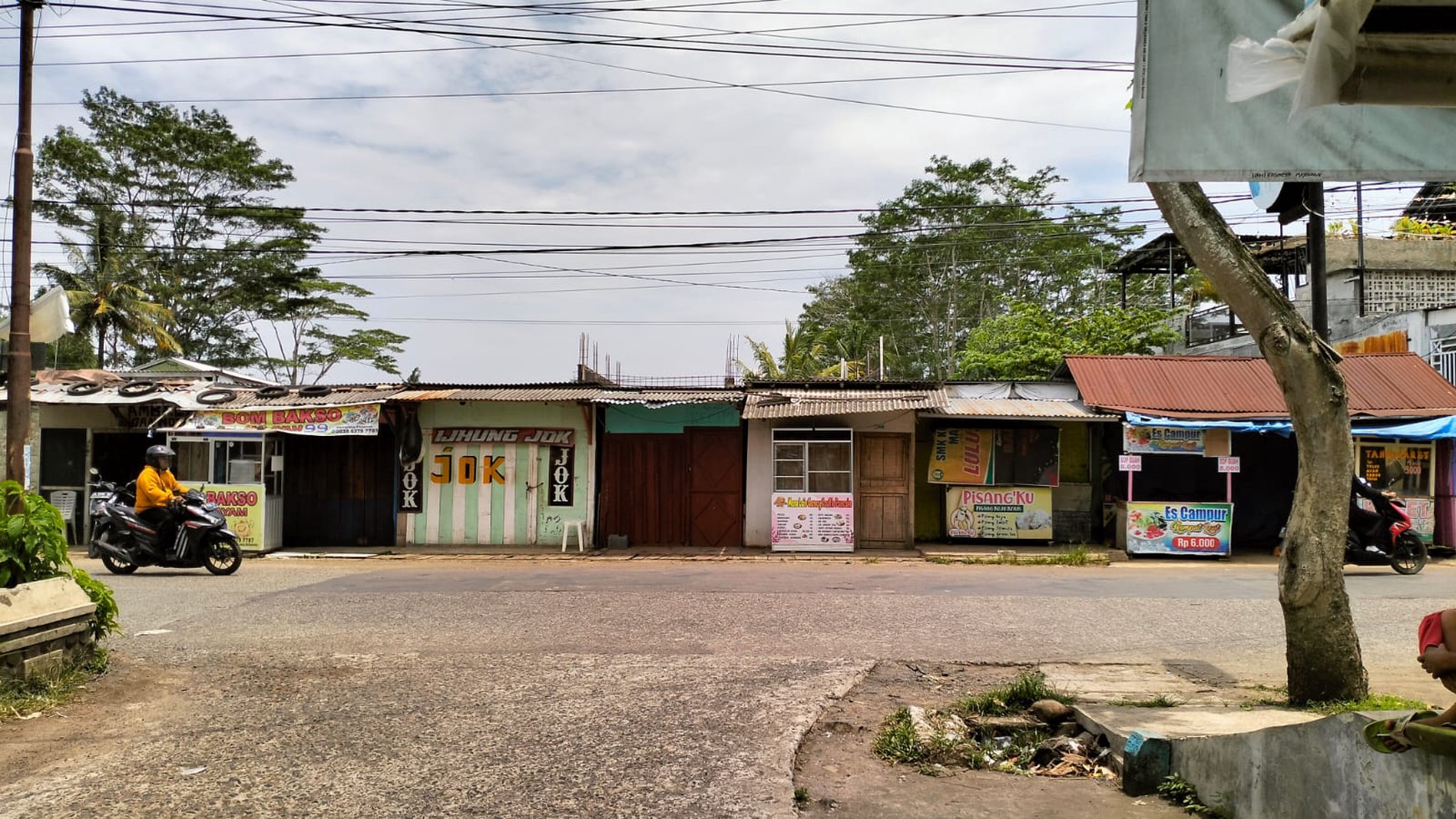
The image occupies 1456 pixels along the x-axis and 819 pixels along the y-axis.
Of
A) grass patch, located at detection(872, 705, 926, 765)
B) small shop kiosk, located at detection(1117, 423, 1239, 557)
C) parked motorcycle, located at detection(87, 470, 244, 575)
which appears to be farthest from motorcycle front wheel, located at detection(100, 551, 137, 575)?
small shop kiosk, located at detection(1117, 423, 1239, 557)

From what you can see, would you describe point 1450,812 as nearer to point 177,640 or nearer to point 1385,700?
point 1385,700

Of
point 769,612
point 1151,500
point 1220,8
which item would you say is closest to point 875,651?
point 769,612

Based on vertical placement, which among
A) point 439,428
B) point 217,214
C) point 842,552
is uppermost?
point 217,214

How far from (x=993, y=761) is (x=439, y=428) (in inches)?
537

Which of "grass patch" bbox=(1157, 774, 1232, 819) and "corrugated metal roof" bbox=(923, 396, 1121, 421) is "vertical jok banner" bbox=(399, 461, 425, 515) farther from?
"grass patch" bbox=(1157, 774, 1232, 819)

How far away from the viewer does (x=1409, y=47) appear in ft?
8.81

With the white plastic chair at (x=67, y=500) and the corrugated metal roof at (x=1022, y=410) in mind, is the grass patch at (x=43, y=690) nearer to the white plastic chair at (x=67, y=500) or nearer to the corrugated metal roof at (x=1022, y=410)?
the corrugated metal roof at (x=1022, y=410)

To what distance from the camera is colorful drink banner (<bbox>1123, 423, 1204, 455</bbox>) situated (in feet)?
50.5

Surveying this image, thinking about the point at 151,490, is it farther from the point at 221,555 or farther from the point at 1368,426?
the point at 1368,426

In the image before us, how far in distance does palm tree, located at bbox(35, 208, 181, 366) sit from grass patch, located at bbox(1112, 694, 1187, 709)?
31259 mm

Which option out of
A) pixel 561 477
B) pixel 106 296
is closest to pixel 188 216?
pixel 106 296

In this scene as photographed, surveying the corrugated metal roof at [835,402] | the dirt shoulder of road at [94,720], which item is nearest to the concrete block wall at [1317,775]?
the dirt shoulder of road at [94,720]

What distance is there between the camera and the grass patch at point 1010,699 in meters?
5.82

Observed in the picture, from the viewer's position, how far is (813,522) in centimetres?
1600
